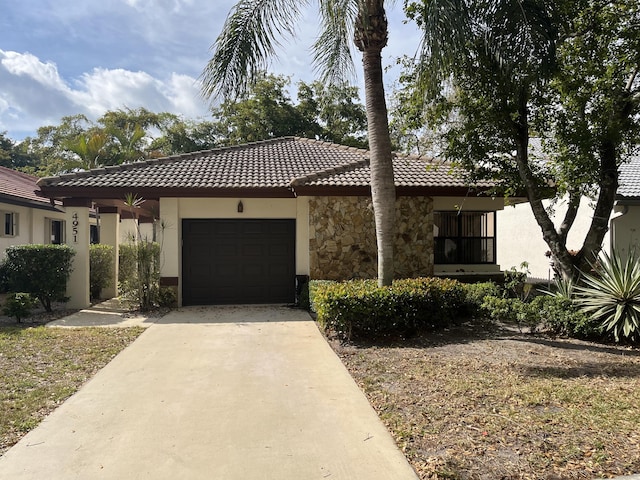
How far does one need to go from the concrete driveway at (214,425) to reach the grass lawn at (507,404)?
0.32 m

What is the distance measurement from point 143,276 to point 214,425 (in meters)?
7.56

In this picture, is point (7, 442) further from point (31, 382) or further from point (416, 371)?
point (416, 371)

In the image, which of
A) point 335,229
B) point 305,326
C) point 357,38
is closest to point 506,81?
point 357,38

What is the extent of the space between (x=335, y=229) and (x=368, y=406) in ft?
24.2

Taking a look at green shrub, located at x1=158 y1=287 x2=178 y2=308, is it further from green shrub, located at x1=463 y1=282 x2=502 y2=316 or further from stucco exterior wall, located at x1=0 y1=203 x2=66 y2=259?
green shrub, located at x1=463 y1=282 x2=502 y2=316

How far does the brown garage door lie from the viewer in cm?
1230

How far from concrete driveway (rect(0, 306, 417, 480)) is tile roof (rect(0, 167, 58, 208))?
9908 mm

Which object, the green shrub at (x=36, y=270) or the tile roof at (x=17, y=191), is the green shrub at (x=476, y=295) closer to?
the green shrub at (x=36, y=270)

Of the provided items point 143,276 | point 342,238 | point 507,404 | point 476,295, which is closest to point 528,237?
point 342,238

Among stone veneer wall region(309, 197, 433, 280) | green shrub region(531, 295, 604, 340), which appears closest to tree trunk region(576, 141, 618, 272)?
green shrub region(531, 295, 604, 340)

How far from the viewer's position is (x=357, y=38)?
27.4 ft

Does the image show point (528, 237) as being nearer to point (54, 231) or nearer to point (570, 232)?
point (570, 232)

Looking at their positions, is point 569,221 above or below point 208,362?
above

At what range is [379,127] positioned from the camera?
26.9 ft
